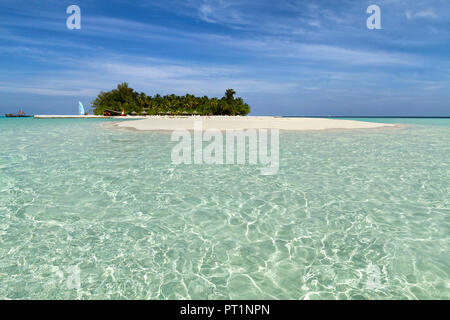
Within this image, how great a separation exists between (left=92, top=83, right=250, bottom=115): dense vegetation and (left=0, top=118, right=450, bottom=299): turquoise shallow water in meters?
90.6

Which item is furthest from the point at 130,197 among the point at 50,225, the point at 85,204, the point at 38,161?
the point at 38,161

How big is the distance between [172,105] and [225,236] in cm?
9843

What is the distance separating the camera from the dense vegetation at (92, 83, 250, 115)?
97812 mm

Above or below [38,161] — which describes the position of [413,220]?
below

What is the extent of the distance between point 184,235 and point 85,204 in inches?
137

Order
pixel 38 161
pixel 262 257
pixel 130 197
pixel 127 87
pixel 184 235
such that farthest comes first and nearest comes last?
pixel 127 87
pixel 38 161
pixel 130 197
pixel 184 235
pixel 262 257

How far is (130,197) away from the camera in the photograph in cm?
745

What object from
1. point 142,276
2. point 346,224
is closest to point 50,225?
point 142,276

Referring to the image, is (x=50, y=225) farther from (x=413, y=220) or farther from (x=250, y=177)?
(x=413, y=220)

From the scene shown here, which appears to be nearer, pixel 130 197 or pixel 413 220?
pixel 413 220

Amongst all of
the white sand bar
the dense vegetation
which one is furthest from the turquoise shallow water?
the dense vegetation

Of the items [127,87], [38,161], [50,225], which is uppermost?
[127,87]

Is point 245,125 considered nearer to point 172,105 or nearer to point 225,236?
point 225,236

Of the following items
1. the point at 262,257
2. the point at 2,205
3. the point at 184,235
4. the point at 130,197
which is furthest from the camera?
the point at 130,197
